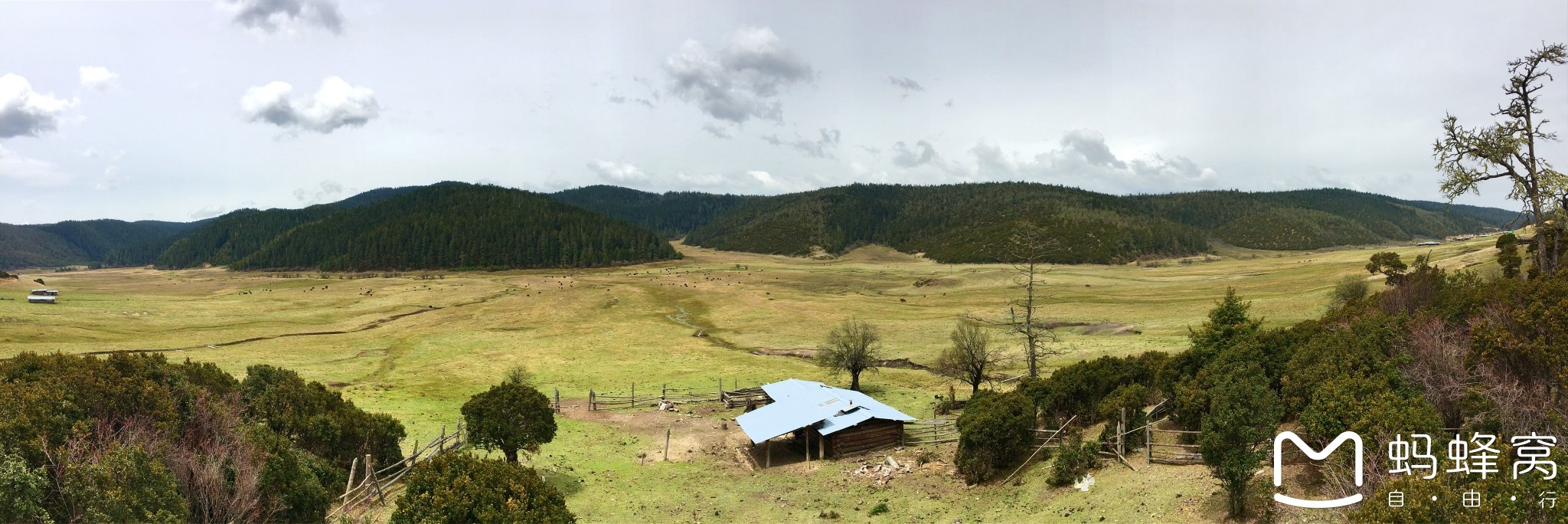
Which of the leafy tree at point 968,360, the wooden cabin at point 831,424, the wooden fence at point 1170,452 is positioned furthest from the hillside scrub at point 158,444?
the leafy tree at point 968,360

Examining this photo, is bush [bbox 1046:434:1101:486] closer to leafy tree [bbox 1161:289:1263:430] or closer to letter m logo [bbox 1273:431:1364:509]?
leafy tree [bbox 1161:289:1263:430]

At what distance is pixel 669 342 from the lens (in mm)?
70062

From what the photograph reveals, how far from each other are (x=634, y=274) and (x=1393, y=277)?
137748 millimetres

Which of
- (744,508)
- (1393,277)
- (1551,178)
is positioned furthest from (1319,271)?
(744,508)

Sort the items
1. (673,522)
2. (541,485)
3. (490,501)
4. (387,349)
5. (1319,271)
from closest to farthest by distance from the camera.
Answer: (490,501) → (541,485) → (673,522) → (387,349) → (1319,271)

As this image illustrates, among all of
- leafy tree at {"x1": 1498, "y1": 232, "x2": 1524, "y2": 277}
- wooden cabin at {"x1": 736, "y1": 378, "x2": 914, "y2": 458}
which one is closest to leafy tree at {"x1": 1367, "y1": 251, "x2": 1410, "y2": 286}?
leafy tree at {"x1": 1498, "y1": 232, "x2": 1524, "y2": 277}

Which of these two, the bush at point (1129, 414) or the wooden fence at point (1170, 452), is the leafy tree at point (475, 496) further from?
the bush at point (1129, 414)

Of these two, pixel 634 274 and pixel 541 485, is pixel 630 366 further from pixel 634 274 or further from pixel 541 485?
pixel 634 274

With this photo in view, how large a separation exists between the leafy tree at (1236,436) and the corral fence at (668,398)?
2878cm

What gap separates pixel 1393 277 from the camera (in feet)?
174

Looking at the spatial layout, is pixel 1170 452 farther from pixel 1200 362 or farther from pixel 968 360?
pixel 968 360

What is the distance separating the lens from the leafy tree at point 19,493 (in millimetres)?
13570

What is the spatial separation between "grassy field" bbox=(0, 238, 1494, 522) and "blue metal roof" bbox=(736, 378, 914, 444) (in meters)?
1.89

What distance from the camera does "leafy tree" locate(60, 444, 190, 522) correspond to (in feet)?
46.1
